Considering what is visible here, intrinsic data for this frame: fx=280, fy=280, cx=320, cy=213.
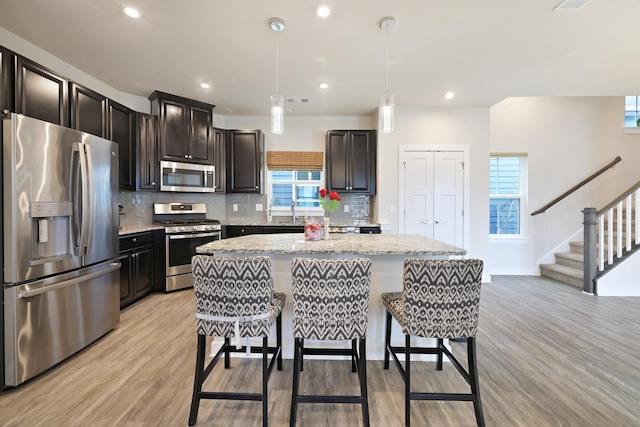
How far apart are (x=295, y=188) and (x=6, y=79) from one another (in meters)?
3.49

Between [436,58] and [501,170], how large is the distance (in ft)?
10.3

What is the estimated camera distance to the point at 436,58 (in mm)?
2912

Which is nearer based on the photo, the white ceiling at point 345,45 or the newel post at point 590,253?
the white ceiling at point 345,45

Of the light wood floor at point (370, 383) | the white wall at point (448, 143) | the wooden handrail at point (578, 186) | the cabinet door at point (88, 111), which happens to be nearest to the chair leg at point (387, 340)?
the light wood floor at point (370, 383)

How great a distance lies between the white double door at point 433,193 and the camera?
438cm

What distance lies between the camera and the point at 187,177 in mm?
4137

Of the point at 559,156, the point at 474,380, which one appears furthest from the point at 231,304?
the point at 559,156

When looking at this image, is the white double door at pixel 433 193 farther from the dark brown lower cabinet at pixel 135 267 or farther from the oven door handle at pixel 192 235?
the dark brown lower cabinet at pixel 135 267

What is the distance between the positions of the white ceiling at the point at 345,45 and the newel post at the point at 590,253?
1.73 metres

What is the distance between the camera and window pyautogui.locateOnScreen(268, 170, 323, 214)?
492cm

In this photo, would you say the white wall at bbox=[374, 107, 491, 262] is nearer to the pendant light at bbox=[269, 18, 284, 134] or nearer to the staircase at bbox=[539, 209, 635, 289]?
the staircase at bbox=[539, 209, 635, 289]

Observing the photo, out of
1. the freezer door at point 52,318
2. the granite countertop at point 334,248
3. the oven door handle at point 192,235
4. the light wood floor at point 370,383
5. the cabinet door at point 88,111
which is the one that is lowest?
the light wood floor at point 370,383

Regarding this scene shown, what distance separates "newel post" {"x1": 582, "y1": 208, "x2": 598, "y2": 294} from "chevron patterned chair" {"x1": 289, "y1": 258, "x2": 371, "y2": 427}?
4189 millimetres

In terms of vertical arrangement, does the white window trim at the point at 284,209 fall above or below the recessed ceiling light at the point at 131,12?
below
